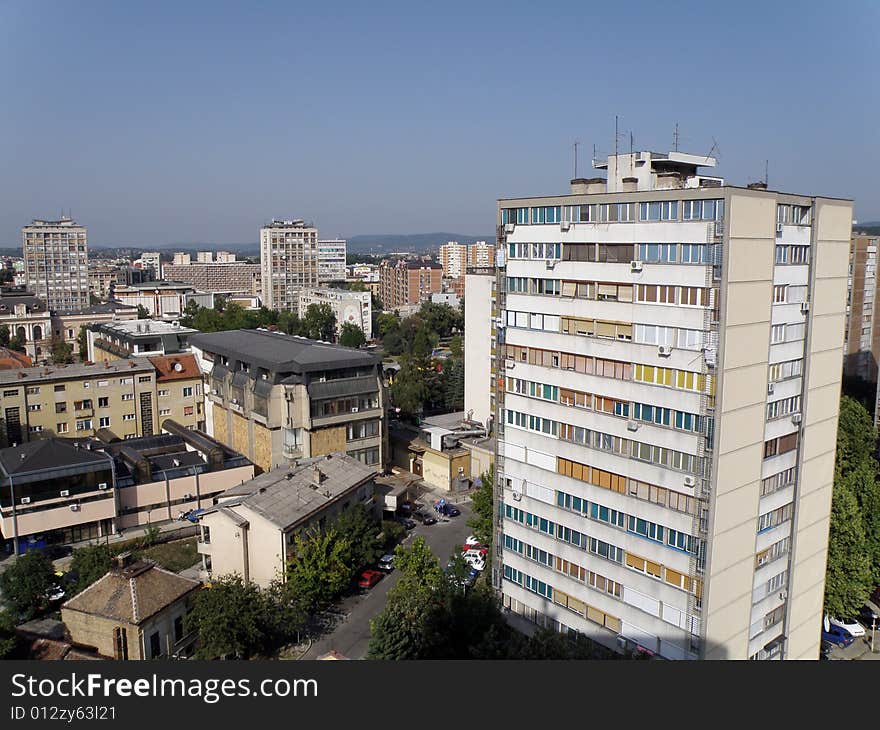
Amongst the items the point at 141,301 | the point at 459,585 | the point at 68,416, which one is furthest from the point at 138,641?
the point at 141,301

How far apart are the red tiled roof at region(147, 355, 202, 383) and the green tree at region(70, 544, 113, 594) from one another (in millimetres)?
10376

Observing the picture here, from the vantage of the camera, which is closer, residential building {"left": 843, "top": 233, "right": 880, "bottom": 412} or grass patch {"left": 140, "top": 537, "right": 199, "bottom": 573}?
grass patch {"left": 140, "top": 537, "right": 199, "bottom": 573}

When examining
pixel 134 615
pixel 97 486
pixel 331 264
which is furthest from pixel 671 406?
pixel 331 264

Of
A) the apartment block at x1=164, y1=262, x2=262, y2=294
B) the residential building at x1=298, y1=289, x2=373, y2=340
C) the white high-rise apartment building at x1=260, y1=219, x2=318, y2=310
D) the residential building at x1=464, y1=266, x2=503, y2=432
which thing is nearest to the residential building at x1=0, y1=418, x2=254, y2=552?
the residential building at x1=464, y1=266, x2=503, y2=432

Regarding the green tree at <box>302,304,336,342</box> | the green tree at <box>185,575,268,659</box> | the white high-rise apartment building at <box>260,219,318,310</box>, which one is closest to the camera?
the green tree at <box>185,575,268,659</box>

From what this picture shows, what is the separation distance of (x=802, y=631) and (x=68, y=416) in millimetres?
20046

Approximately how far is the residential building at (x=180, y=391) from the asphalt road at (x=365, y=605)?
9.48 meters

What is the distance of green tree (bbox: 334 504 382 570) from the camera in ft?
49.4

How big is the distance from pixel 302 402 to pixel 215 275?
75.8 meters

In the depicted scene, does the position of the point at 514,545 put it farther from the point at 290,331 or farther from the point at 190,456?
the point at 290,331

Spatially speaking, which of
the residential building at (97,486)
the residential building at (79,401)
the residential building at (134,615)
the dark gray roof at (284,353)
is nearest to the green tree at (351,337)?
the dark gray roof at (284,353)

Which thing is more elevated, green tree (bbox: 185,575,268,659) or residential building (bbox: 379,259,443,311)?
residential building (bbox: 379,259,443,311)

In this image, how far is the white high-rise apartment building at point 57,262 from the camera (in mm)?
56406

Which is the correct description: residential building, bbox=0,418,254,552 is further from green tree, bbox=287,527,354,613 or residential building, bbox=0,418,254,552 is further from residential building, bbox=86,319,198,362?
residential building, bbox=86,319,198,362
